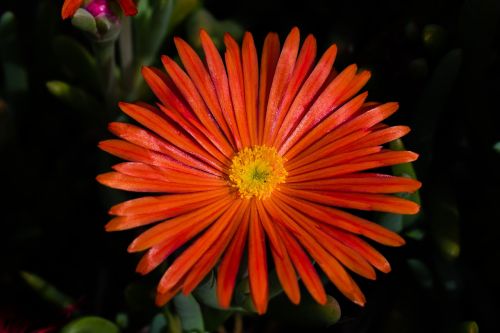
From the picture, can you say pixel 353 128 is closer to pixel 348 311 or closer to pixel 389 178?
pixel 389 178

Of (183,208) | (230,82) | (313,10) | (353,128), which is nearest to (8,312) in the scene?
(183,208)

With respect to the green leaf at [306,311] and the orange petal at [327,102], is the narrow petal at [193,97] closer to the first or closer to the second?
the orange petal at [327,102]

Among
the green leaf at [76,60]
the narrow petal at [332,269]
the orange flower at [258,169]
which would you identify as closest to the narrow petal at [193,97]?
the orange flower at [258,169]

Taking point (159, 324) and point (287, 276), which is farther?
point (159, 324)

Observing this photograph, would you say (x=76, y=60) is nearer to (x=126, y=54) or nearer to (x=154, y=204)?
(x=126, y=54)

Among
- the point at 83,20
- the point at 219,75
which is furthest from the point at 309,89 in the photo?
the point at 83,20

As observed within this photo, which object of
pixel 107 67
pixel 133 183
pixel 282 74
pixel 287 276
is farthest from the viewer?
pixel 107 67
